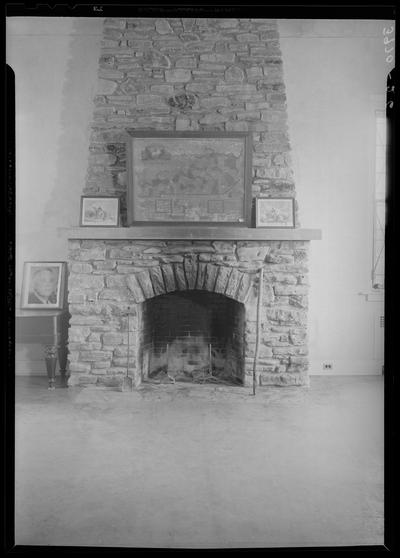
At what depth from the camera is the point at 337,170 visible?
4043 millimetres

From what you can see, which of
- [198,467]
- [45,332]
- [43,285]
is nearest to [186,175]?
[43,285]

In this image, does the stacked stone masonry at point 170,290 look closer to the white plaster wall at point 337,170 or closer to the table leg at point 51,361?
the table leg at point 51,361

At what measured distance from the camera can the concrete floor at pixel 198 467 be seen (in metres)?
1.74

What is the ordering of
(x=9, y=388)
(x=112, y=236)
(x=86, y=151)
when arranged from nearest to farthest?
(x=9, y=388), (x=112, y=236), (x=86, y=151)

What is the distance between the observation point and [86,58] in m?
3.80

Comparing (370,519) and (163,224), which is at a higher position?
(163,224)

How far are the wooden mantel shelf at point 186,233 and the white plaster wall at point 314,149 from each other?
370 mm

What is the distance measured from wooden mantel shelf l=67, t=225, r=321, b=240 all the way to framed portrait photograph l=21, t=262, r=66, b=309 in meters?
0.45

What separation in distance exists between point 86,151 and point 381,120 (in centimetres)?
262

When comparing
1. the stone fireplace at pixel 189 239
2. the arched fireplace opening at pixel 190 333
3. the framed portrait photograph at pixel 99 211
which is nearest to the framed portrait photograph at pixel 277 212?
the stone fireplace at pixel 189 239

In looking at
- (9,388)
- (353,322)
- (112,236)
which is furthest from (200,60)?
(9,388)
